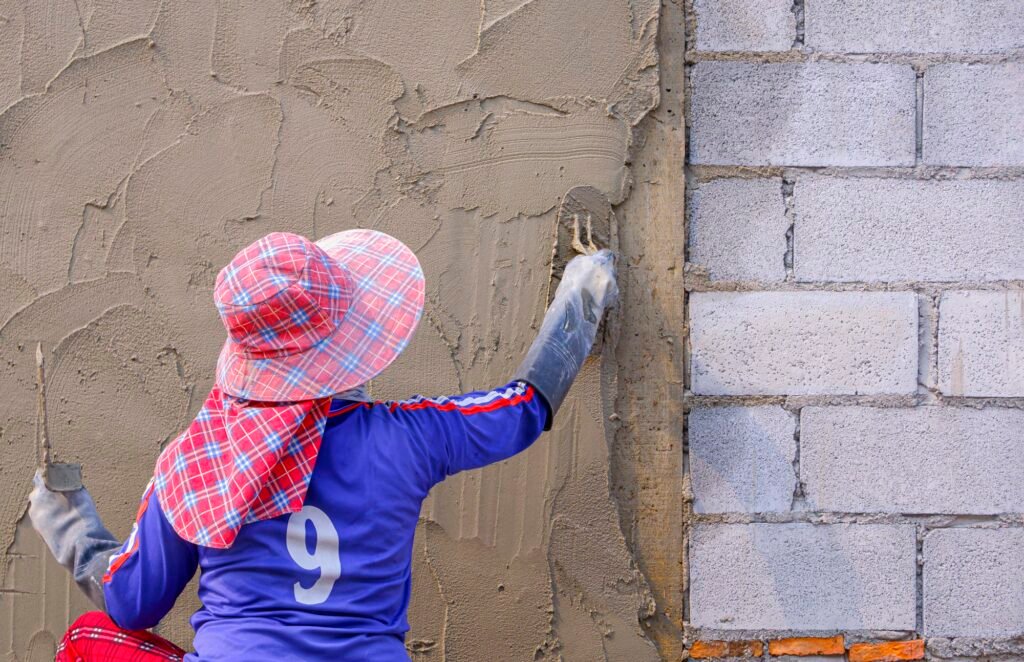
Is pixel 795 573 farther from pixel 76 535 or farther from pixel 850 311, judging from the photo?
pixel 76 535

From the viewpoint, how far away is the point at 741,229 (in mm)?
2139

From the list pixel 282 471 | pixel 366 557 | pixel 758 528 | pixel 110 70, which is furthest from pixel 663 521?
pixel 110 70

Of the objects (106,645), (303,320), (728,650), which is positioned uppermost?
(303,320)

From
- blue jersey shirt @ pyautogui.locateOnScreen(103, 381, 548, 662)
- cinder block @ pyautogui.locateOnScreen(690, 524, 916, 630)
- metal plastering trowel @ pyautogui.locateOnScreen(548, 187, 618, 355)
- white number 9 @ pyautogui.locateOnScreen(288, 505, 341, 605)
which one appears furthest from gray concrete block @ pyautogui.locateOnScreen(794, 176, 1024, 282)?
white number 9 @ pyautogui.locateOnScreen(288, 505, 341, 605)

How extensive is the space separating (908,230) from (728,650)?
1066 millimetres

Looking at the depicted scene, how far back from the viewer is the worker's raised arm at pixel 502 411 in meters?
1.50

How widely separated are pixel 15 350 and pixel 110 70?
0.66m

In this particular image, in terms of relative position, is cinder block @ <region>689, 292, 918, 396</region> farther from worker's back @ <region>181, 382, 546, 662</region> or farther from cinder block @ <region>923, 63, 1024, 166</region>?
worker's back @ <region>181, 382, 546, 662</region>

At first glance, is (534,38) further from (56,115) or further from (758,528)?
(758,528)

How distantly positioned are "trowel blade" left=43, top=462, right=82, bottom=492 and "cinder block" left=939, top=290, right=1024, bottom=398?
1.85 metres

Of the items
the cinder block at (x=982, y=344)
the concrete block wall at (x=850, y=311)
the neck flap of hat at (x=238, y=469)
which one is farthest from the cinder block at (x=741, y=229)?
the neck flap of hat at (x=238, y=469)

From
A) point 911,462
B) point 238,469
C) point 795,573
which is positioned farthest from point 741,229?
point 238,469

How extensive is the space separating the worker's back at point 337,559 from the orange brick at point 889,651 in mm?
1221

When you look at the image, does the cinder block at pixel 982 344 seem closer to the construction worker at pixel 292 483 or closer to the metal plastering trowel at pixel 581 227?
the metal plastering trowel at pixel 581 227
